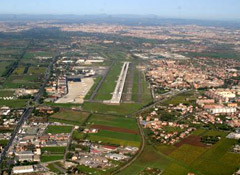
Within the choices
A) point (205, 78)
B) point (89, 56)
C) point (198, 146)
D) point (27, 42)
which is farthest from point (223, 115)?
point (27, 42)

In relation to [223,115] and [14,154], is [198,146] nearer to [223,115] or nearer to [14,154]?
[223,115]

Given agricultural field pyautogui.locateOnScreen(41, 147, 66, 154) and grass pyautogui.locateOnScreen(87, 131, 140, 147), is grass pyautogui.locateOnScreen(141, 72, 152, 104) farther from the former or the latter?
agricultural field pyautogui.locateOnScreen(41, 147, 66, 154)

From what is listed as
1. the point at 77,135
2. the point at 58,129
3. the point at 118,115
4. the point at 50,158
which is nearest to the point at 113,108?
the point at 118,115

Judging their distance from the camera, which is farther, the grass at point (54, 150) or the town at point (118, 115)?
the grass at point (54, 150)

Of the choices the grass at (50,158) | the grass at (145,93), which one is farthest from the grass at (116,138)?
the grass at (145,93)

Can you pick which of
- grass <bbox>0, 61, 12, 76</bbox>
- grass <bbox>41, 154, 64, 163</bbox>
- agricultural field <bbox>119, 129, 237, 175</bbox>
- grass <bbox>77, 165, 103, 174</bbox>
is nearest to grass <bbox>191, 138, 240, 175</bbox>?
agricultural field <bbox>119, 129, 237, 175</bbox>

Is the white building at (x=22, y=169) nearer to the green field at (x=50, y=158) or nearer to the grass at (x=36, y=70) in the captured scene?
the green field at (x=50, y=158)

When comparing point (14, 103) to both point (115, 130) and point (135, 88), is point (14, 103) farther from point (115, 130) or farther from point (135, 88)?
point (135, 88)
